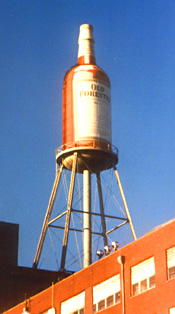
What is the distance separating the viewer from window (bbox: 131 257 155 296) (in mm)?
40031

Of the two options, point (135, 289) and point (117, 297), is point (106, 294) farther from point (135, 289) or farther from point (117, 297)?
point (135, 289)

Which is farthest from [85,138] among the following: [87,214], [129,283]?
[129,283]

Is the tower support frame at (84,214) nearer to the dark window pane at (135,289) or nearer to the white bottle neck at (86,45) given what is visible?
the white bottle neck at (86,45)

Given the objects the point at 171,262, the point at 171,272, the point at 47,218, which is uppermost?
the point at 47,218

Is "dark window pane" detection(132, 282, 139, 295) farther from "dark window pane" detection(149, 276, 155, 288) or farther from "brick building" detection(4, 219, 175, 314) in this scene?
"dark window pane" detection(149, 276, 155, 288)

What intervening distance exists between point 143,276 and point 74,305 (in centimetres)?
789

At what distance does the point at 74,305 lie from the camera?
47.1 m

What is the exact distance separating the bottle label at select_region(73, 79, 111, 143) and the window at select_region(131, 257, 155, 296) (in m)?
25.3

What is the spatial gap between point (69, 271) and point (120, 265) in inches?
913

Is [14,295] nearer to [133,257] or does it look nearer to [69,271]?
[69,271]

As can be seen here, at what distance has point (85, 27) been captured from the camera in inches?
Result: 2790

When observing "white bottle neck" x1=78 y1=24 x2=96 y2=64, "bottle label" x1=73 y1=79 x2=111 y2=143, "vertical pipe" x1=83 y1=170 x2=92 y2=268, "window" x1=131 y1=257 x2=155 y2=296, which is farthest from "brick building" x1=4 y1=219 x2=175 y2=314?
"white bottle neck" x1=78 y1=24 x2=96 y2=64

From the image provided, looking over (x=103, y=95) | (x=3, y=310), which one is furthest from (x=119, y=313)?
(x=103, y=95)

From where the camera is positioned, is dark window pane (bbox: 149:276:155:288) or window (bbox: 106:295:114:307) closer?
dark window pane (bbox: 149:276:155:288)
